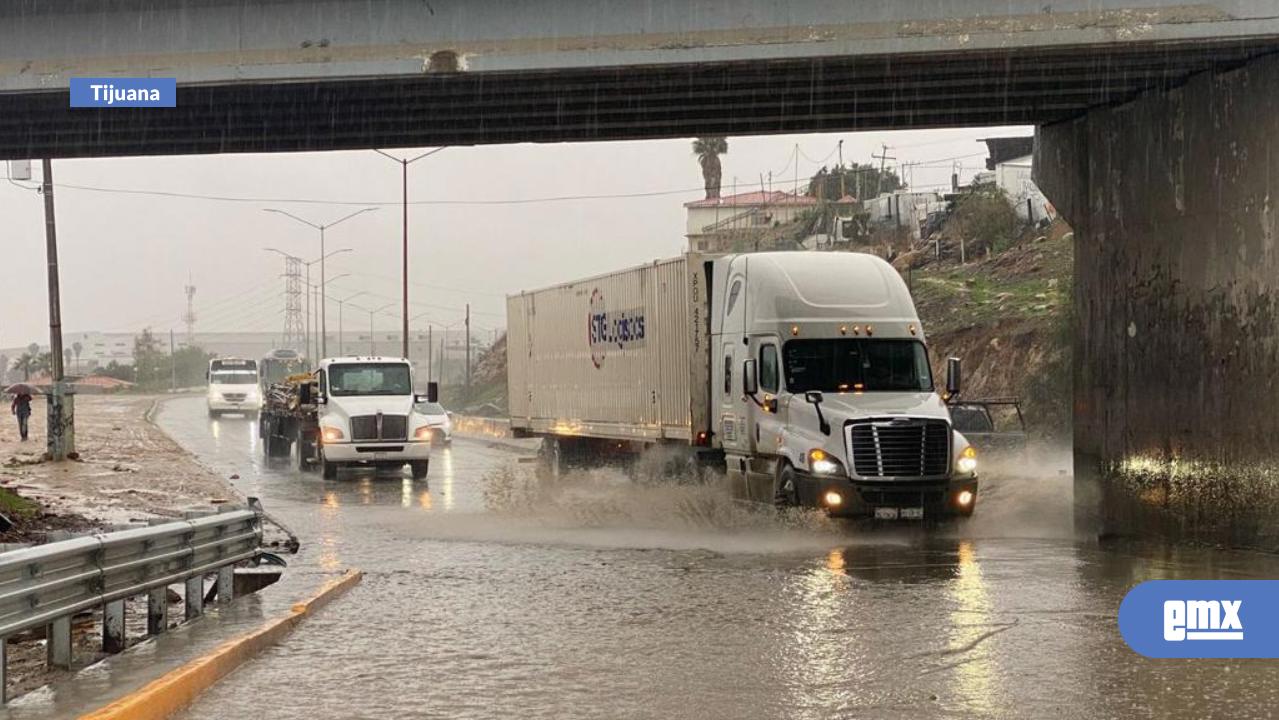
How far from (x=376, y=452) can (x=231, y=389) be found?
3650 centimetres

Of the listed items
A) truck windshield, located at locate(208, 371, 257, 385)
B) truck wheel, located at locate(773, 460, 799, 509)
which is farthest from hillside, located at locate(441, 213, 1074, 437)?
truck windshield, located at locate(208, 371, 257, 385)

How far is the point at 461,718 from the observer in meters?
7.83

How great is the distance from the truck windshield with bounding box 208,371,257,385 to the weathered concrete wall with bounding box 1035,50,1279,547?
161ft

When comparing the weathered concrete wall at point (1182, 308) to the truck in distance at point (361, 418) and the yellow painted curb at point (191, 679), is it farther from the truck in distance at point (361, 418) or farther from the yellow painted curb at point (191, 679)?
the truck in distance at point (361, 418)

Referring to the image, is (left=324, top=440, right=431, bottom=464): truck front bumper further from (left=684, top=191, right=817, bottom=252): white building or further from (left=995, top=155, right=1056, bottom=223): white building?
(left=684, top=191, right=817, bottom=252): white building

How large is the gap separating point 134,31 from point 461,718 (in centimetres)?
1213

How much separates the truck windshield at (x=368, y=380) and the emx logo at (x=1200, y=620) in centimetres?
2136

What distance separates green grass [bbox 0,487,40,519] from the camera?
17.1 meters

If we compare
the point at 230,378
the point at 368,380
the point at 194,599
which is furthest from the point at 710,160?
the point at 194,599

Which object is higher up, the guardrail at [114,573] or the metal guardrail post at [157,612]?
the guardrail at [114,573]

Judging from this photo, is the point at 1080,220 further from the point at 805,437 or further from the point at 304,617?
the point at 304,617

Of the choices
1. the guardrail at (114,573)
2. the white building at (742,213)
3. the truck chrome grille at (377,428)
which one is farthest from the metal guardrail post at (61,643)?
the white building at (742,213)

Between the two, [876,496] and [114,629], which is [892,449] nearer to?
[876,496]

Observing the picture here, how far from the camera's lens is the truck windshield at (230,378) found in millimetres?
64062
